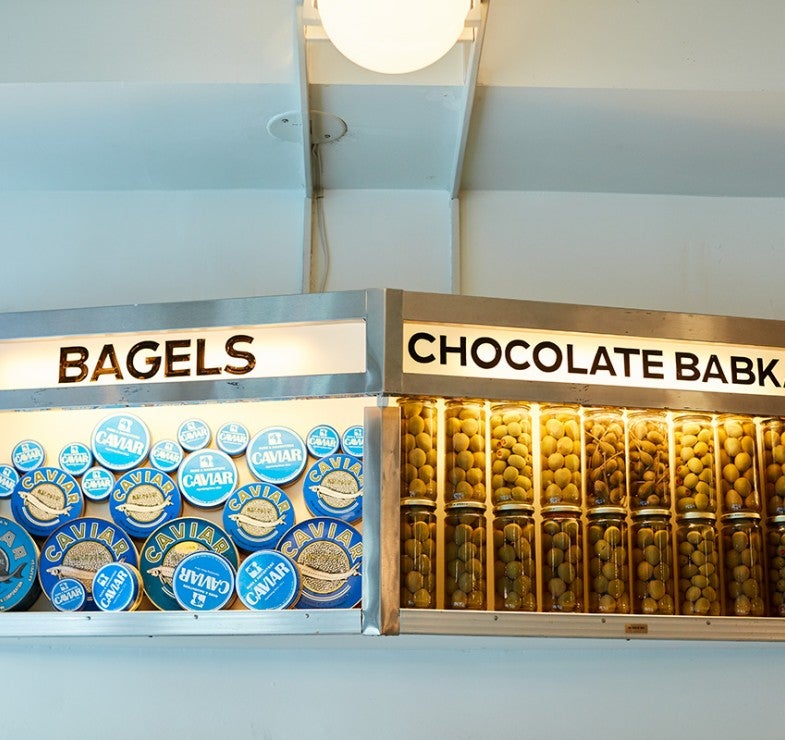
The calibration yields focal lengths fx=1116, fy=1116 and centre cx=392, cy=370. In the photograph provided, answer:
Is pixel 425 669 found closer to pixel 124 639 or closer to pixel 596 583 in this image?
pixel 596 583

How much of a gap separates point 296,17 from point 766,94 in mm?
993

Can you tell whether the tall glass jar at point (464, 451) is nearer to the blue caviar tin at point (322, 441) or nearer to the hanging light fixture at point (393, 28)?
the blue caviar tin at point (322, 441)

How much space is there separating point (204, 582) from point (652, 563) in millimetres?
860

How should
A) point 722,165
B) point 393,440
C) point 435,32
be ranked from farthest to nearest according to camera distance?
point 722,165, point 393,440, point 435,32

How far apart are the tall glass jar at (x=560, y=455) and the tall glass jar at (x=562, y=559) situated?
0.08ft

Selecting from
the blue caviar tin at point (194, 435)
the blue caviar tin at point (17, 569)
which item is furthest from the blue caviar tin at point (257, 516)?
the blue caviar tin at point (17, 569)

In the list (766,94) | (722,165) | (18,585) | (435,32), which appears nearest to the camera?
(435,32)

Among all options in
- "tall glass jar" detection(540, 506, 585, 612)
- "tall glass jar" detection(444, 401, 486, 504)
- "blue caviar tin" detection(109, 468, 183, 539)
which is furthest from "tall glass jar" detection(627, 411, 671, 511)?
"blue caviar tin" detection(109, 468, 183, 539)

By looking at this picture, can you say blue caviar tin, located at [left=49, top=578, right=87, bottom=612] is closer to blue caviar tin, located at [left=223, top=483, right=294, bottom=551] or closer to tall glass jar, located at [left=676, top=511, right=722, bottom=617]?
blue caviar tin, located at [left=223, top=483, right=294, bottom=551]

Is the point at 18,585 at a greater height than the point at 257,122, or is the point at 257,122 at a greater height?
the point at 257,122

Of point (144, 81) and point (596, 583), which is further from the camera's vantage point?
point (144, 81)

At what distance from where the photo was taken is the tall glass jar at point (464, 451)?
2109 millimetres

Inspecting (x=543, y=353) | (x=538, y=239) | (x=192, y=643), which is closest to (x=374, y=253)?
(x=538, y=239)

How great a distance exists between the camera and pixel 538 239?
2.70m
